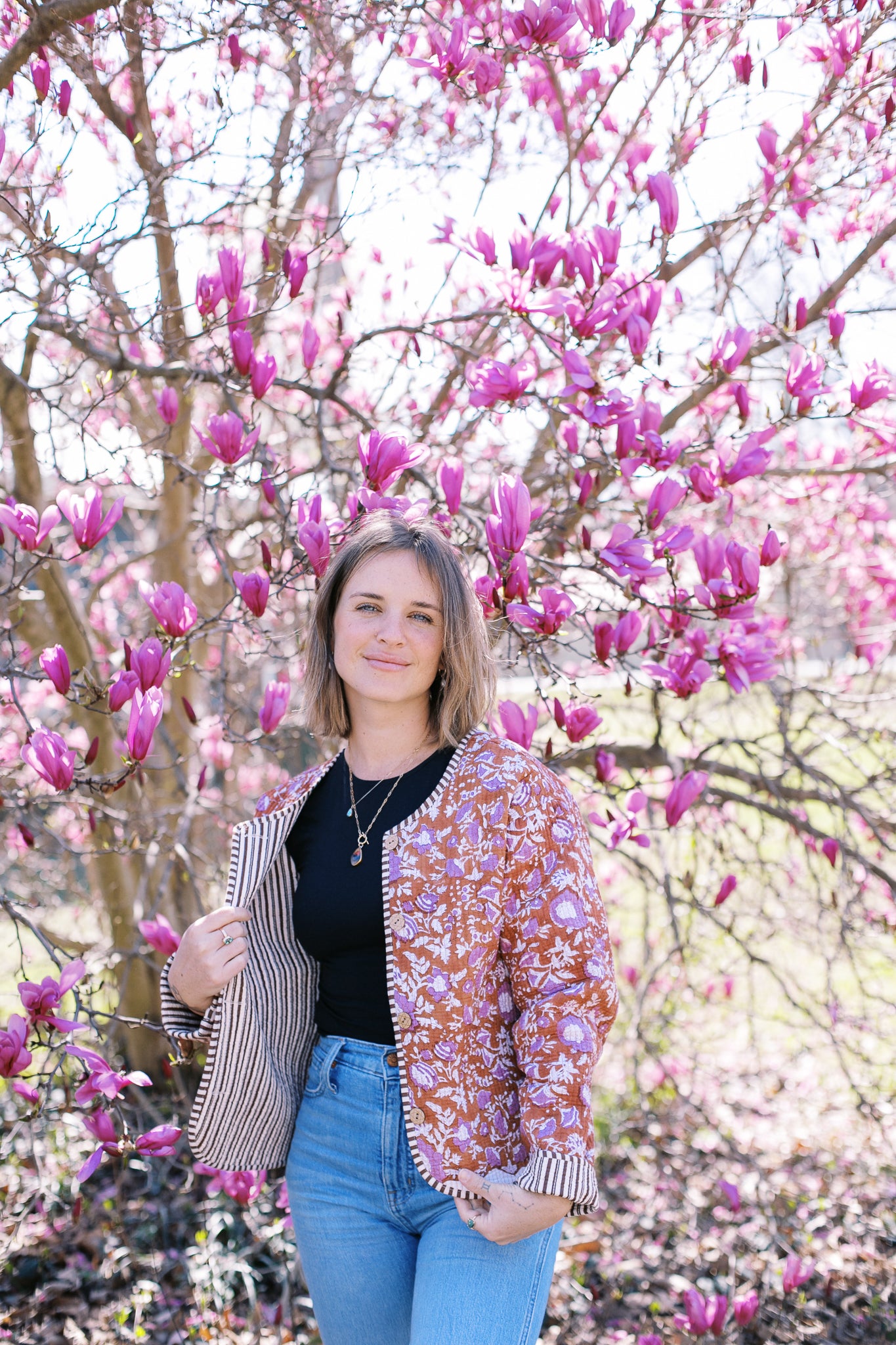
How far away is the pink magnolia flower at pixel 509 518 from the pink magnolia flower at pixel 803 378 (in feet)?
1.93

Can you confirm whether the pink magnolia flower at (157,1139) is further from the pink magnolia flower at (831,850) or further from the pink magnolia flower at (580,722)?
the pink magnolia flower at (831,850)

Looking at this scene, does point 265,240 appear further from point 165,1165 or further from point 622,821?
point 165,1165

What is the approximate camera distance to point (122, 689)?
5.57ft

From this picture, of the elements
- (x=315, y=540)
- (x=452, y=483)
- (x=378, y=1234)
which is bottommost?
(x=378, y=1234)

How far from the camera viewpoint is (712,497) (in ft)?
6.54

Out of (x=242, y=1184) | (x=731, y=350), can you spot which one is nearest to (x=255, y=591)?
(x=731, y=350)

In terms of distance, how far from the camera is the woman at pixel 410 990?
136 cm

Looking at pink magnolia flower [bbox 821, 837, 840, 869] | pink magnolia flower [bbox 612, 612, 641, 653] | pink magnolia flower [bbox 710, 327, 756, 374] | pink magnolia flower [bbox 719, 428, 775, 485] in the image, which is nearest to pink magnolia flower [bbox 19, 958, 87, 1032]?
pink magnolia flower [bbox 612, 612, 641, 653]

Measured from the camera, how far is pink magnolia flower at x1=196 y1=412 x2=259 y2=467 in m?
1.91

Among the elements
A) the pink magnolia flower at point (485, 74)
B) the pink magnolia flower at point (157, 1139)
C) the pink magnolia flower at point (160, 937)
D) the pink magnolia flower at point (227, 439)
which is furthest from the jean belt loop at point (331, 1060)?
the pink magnolia flower at point (485, 74)

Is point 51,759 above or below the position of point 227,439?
below

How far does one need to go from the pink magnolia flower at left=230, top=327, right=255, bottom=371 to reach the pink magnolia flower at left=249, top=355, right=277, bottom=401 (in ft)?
0.03

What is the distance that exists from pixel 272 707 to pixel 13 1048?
2.49 feet

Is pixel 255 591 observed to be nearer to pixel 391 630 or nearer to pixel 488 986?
pixel 391 630
